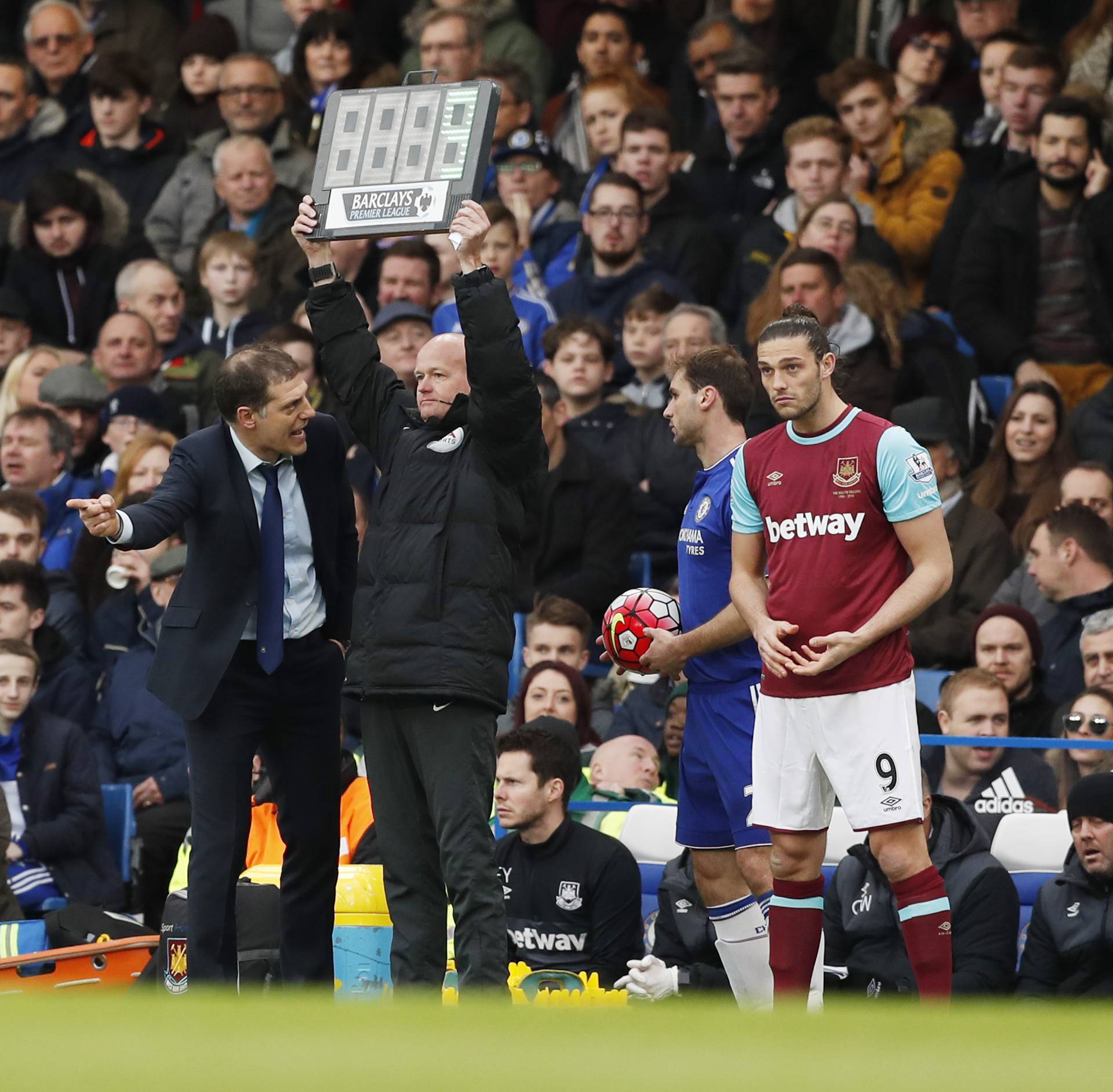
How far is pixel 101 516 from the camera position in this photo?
699 centimetres

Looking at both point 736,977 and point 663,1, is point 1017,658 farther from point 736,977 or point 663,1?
point 663,1

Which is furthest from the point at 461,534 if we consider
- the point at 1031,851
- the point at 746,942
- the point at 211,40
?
the point at 211,40

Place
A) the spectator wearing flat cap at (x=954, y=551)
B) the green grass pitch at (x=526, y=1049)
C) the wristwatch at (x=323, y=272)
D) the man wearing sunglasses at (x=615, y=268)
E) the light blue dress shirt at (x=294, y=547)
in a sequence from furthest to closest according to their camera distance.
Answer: the man wearing sunglasses at (x=615, y=268) < the spectator wearing flat cap at (x=954, y=551) < the wristwatch at (x=323, y=272) < the light blue dress shirt at (x=294, y=547) < the green grass pitch at (x=526, y=1049)

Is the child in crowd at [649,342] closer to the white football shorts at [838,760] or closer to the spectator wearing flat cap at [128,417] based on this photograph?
the spectator wearing flat cap at [128,417]

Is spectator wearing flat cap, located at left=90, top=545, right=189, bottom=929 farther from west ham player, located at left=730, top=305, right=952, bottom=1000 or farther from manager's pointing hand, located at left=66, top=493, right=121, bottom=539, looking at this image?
west ham player, located at left=730, top=305, right=952, bottom=1000

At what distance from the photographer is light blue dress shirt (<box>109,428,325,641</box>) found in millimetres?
7609

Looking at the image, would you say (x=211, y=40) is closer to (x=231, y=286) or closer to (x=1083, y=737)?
(x=231, y=286)

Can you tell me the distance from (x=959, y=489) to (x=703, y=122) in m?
5.12

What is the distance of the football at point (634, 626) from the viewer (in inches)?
310

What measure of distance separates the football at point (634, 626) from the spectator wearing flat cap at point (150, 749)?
11.6 ft

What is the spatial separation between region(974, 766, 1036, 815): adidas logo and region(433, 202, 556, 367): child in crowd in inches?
189

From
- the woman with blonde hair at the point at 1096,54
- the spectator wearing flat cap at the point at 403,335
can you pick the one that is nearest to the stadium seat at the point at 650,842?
the spectator wearing flat cap at the point at 403,335

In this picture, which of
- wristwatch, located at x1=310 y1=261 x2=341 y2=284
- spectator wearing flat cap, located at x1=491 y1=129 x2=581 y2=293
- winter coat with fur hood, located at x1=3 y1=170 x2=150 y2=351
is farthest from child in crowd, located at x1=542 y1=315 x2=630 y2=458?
wristwatch, located at x1=310 y1=261 x2=341 y2=284

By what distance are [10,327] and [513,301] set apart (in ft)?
12.0
